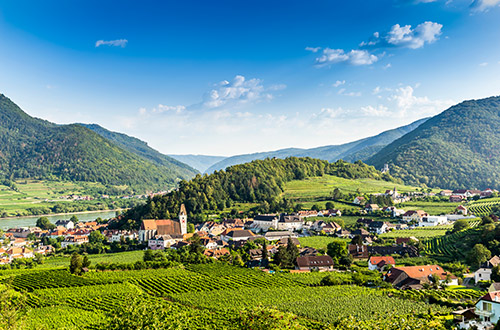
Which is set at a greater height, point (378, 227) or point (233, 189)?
point (233, 189)

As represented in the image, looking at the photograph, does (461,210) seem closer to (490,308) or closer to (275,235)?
(275,235)

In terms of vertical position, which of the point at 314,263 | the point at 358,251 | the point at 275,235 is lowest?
the point at 358,251

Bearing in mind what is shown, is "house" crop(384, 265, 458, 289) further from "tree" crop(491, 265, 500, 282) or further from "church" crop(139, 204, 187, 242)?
"church" crop(139, 204, 187, 242)

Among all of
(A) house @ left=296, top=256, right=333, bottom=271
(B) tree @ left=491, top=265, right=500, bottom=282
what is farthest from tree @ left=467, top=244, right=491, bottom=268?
(A) house @ left=296, top=256, right=333, bottom=271

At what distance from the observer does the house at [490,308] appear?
30481 millimetres

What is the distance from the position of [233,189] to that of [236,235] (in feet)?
116

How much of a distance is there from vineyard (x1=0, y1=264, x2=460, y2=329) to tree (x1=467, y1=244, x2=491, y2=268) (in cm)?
1250

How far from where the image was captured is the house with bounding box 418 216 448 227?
286 ft

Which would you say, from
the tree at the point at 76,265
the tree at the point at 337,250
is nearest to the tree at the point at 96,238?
the tree at the point at 76,265

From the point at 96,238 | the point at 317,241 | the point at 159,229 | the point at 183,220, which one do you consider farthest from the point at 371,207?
the point at 96,238

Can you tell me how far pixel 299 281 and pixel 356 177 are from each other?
112 metres

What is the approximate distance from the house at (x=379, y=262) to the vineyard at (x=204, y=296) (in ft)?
20.2

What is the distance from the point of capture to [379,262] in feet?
187

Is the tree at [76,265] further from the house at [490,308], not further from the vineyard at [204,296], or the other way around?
the house at [490,308]
